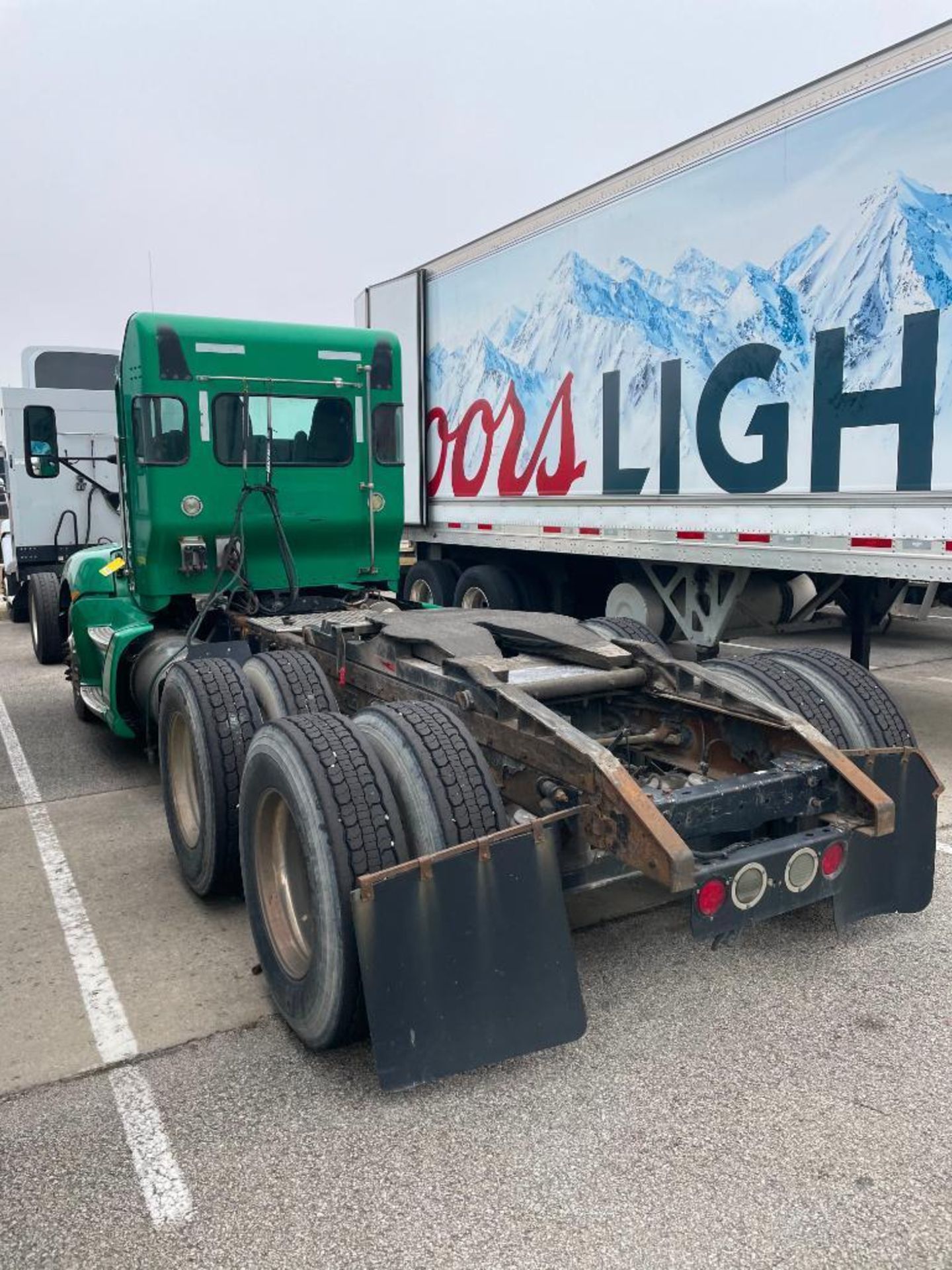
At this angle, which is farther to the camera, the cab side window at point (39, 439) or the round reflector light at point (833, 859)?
the cab side window at point (39, 439)

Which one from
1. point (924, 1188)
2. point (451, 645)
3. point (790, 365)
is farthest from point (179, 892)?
point (790, 365)

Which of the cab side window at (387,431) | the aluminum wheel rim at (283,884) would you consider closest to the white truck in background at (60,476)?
the cab side window at (387,431)

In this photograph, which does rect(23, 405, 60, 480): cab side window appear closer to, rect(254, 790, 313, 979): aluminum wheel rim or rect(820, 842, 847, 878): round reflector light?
rect(254, 790, 313, 979): aluminum wheel rim

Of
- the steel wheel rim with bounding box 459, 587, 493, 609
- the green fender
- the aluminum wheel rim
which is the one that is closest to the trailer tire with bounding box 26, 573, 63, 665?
the green fender

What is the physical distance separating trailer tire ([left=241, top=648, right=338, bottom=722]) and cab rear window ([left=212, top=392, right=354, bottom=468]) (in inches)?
73.6

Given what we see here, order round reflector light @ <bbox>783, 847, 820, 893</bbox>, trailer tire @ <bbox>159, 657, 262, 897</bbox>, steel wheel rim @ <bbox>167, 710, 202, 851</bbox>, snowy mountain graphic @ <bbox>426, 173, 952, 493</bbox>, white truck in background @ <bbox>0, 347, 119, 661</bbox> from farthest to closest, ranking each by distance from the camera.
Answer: white truck in background @ <bbox>0, 347, 119, 661</bbox> < snowy mountain graphic @ <bbox>426, 173, 952, 493</bbox> < steel wheel rim @ <bbox>167, 710, 202, 851</bbox> < trailer tire @ <bbox>159, 657, 262, 897</bbox> < round reflector light @ <bbox>783, 847, 820, 893</bbox>

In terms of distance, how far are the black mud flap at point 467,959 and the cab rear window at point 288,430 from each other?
400 cm

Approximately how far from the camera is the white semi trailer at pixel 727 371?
19.0 ft

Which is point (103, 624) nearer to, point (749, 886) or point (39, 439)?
point (39, 439)

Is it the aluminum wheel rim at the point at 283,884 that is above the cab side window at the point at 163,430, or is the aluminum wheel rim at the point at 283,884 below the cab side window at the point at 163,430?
below

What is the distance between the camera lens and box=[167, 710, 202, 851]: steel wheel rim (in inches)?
179

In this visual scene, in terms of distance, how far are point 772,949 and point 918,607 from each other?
15.6 ft

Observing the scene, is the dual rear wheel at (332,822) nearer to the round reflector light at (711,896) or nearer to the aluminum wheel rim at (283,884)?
the aluminum wheel rim at (283,884)

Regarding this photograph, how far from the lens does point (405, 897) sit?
2.79m
